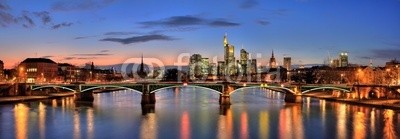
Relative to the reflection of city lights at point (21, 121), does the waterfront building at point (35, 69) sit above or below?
above

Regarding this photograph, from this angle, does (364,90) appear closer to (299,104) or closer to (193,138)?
(299,104)

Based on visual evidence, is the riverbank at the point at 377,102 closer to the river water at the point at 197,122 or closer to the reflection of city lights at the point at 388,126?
the river water at the point at 197,122

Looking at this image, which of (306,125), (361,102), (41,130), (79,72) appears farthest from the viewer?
(79,72)

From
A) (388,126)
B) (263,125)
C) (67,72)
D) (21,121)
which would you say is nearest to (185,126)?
(263,125)

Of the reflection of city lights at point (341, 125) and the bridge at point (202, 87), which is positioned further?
the bridge at point (202, 87)

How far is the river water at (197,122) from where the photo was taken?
171ft

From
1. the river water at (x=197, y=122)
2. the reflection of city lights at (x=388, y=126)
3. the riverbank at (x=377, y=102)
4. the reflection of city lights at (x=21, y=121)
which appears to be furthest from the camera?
the riverbank at (x=377, y=102)

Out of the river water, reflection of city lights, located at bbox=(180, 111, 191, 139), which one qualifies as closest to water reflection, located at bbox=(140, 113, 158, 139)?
the river water

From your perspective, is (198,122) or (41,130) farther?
(198,122)

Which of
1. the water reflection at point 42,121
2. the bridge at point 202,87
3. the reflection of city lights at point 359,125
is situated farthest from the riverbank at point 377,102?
→ the water reflection at point 42,121

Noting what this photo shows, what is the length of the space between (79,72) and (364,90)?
121 meters

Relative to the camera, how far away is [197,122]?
6184 centimetres

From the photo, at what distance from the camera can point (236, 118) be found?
65.5 meters

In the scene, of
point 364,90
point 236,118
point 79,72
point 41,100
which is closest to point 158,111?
point 236,118
